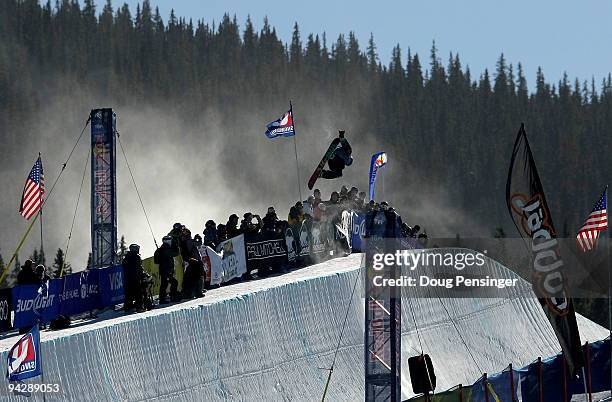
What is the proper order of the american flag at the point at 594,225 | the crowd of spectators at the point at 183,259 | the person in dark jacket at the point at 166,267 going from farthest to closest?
the american flag at the point at 594,225 < the person in dark jacket at the point at 166,267 < the crowd of spectators at the point at 183,259

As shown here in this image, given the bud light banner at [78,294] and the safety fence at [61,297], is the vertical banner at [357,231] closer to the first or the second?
the safety fence at [61,297]

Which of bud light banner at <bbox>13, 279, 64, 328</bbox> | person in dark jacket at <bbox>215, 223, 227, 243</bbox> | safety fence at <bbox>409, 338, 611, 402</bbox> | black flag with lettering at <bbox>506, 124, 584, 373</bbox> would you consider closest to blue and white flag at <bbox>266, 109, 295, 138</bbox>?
person in dark jacket at <bbox>215, 223, 227, 243</bbox>

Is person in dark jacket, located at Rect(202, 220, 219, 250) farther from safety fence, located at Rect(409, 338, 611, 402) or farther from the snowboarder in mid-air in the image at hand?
safety fence, located at Rect(409, 338, 611, 402)

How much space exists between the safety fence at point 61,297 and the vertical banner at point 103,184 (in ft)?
15.4

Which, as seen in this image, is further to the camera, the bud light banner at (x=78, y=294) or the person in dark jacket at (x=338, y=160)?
the person in dark jacket at (x=338, y=160)

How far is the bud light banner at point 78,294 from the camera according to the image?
18558 millimetres

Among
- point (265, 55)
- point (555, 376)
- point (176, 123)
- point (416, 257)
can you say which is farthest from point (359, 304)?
point (265, 55)

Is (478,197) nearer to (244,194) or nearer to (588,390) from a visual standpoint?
(244,194)

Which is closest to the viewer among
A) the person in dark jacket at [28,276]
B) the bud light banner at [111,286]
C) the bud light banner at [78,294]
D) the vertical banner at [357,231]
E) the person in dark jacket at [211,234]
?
the person in dark jacket at [28,276]

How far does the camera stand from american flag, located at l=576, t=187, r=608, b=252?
24.9 meters

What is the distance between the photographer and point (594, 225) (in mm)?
25406

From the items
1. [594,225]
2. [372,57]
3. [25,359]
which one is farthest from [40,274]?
[372,57]

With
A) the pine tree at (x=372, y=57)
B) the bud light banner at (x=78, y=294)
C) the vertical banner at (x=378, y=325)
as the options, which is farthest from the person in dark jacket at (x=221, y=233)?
the pine tree at (x=372, y=57)

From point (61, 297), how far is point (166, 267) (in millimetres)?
1862
